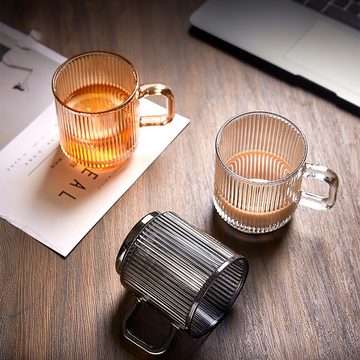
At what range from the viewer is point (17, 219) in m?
0.78

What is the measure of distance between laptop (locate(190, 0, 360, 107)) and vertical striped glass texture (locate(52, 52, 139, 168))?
178 mm

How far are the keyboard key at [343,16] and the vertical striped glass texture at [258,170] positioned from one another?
0.28 meters

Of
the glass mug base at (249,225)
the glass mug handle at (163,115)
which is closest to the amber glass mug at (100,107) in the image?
the glass mug handle at (163,115)

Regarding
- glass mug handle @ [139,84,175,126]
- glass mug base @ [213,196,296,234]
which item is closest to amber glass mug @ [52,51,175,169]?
glass mug handle @ [139,84,175,126]

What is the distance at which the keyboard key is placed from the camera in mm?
963

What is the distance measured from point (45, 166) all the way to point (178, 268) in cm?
A: 25

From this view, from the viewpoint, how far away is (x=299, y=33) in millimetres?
Result: 947

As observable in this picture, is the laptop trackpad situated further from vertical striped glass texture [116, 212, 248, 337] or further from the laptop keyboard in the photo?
vertical striped glass texture [116, 212, 248, 337]

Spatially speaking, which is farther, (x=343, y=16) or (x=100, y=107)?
(x=343, y=16)

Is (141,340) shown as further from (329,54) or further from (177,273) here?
(329,54)

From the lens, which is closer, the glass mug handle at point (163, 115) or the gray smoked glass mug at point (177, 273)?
the gray smoked glass mug at point (177, 273)

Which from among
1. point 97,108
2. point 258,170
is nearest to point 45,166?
point 97,108

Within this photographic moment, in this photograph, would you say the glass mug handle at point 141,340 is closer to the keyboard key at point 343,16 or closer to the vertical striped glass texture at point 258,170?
the vertical striped glass texture at point 258,170

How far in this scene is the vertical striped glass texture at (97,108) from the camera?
30.2 inches
